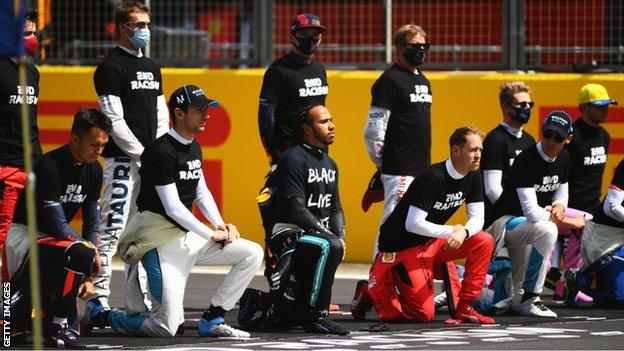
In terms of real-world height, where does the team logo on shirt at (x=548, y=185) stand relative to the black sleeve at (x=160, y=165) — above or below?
below

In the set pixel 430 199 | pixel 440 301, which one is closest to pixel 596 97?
pixel 440 301

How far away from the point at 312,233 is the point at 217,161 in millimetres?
4422

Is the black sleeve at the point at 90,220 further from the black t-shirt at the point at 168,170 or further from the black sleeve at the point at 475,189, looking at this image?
the black sleeve at the point at 475,189

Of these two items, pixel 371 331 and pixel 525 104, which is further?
pixel 525 104

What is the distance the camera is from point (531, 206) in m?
11.7

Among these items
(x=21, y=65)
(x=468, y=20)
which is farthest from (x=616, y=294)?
(x=21, y=65)

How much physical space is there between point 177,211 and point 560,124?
3.06 metres

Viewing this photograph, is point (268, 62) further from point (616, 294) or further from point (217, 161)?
point (616, 294)

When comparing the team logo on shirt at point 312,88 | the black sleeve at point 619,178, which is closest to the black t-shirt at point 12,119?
the team logo on shirt at point 312,88

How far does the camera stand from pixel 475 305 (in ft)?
38.9

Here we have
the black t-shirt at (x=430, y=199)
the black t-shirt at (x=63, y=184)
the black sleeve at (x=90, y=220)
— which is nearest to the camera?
the black t-shirt at (x=63, y=184)

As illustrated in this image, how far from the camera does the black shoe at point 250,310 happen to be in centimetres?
1070

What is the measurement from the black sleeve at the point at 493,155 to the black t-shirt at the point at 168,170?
2.58 meters

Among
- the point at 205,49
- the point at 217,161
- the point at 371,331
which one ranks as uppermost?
the point at 205,49
